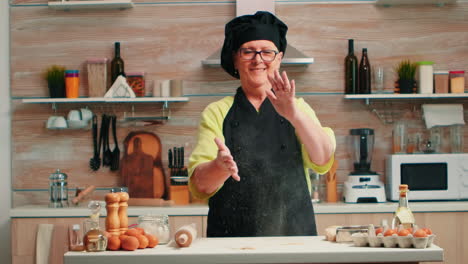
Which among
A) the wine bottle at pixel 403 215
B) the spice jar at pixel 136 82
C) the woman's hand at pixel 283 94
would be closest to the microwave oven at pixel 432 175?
Answer: the spice jar at pixel 136 82

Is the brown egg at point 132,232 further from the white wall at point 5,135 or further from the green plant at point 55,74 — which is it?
the white wall at point 5,135

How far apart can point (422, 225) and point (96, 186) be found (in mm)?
2142

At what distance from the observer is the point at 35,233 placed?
4.07 m

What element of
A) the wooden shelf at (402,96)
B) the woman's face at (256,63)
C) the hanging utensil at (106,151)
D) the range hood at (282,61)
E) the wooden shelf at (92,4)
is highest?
the wooden shelf at (92,4)

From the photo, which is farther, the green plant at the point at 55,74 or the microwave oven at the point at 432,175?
the green plant at the point at 55,74

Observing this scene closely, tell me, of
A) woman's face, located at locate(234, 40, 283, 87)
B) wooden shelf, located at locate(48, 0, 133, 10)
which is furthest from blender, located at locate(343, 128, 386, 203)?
woman's face, located at locate(234, 40, 283, 87)

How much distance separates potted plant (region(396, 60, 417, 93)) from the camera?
4391 millimetres

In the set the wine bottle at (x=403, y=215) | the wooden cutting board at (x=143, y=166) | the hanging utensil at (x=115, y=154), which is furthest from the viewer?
the hanging utensil at (x=115, y=154)

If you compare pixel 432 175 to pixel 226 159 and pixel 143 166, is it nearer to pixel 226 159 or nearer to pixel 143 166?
pixel 143 166

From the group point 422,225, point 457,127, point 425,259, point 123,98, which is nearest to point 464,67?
point 457,127

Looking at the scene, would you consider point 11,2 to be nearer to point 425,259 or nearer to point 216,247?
point 216,247

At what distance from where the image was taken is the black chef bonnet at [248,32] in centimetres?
245

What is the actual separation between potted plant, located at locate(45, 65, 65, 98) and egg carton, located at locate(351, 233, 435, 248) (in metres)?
2.97

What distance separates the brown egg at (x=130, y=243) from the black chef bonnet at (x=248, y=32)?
0.85 meters
